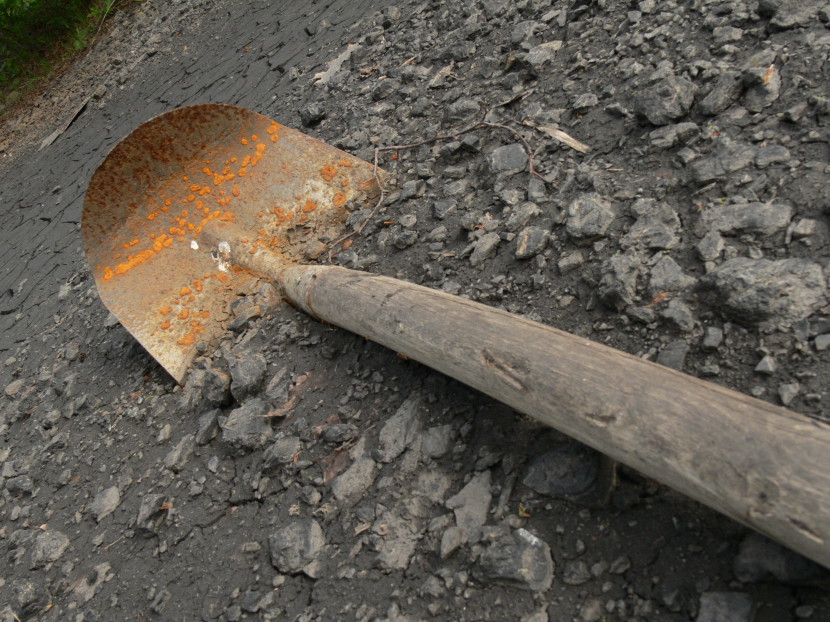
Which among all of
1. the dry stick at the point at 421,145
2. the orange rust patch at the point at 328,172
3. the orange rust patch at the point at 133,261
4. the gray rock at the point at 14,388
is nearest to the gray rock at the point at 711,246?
the dry stick at the point at 421,145

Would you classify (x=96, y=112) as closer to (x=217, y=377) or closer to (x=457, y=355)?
(x=217, y=377)

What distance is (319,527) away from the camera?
187 cm

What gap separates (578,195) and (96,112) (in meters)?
4.83

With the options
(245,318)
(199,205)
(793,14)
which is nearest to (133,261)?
(199,205)

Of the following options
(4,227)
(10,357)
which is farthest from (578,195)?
(4,227)

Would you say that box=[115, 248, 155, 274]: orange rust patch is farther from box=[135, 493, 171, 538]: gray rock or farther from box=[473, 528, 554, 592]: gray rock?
box=[473, 528, 554, 592]: gray rock

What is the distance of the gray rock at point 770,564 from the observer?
1.27 m

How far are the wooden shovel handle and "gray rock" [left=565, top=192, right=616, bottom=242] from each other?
1.79 feet

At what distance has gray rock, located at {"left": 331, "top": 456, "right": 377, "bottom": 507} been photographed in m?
1.89

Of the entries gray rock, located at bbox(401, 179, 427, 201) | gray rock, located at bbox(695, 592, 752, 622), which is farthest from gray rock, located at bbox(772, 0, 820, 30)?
gray rock, located at bbox(695, 592, 752, 622)

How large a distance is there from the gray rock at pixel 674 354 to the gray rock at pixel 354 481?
87 cm

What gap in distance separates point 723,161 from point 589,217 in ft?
1.45

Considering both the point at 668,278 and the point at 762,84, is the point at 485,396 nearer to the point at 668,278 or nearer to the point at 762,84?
the point at 668,278

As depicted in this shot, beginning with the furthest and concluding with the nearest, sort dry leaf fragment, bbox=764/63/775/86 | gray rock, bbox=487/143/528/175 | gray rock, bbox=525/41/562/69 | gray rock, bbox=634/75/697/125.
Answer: gray rock, bbox=525/41/562/69, gray rock, bbox=487/143/528/175, gray rock, bbox=634/75/697/125, dry leaf fragment, bbox=764/63/775/86
